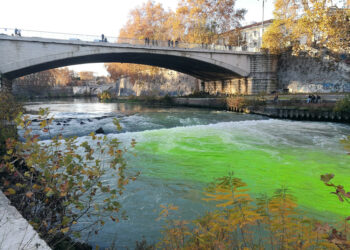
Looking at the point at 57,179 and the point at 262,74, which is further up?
the point at 262,74

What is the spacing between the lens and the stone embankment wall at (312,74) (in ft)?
76.5

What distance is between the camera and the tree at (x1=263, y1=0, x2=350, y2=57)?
22062 millimetres

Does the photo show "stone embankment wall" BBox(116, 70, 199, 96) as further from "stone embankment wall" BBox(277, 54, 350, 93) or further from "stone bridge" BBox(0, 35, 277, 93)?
"stone embankment wall" BBox(277, 54, 350, 93)

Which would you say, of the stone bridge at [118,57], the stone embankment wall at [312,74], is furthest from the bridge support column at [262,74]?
the stone embankment wall at [312,74]

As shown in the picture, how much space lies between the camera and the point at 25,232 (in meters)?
2.02

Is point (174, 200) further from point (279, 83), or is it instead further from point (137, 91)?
point (137, 91)

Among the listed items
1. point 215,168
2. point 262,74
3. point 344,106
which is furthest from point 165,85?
point 215,168

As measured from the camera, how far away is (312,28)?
23109 millimetres

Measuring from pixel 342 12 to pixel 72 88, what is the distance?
62804 millimetres

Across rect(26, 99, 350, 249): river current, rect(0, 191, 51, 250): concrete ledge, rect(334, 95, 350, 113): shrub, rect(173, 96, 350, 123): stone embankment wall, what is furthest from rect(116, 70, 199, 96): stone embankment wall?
rect(0, 191, 51, 250): concrete ledge

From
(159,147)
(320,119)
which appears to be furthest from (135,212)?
(320,119)

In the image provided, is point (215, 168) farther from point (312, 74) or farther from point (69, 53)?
point (312, 74)

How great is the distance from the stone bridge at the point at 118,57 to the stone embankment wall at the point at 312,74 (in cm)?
128

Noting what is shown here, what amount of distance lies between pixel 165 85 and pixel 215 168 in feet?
137
